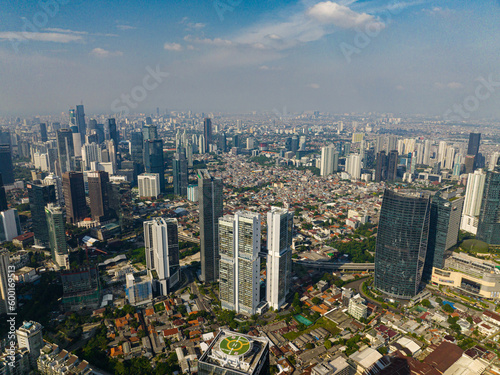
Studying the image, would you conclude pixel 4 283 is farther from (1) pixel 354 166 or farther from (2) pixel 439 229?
(1) pixel 354 166

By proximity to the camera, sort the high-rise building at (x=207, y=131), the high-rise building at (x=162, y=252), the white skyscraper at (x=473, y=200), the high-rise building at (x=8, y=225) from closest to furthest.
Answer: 1. the high-rise building at (x=162, y=252)
2. the high-rise building at (x=8, y=225)
3. the white skyscraper at (x=473, y=200)
4. the high-rise building at (x=207, y=131)

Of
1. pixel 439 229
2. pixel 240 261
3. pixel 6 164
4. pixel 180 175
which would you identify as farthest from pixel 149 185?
pixel 439 229

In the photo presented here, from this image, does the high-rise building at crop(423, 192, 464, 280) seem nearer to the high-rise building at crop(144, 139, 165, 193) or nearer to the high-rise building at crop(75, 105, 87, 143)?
the high-rise building at crop(144, 139, 165, 193)

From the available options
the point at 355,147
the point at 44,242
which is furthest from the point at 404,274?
the point at 355,147

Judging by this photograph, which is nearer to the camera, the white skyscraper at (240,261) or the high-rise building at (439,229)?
the white skyscraper at (240,261)

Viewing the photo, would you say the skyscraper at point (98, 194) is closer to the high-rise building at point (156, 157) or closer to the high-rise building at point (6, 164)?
the high-rise building at point (156, 157)

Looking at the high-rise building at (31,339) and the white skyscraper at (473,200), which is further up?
the white skyscraper at (473,200)

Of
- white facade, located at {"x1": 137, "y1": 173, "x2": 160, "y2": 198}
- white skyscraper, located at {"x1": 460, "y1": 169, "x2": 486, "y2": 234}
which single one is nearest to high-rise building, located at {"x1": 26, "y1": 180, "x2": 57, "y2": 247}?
white facade, located at {"x1": 137, "y1": 173, "x2": 160, "y2": 198}

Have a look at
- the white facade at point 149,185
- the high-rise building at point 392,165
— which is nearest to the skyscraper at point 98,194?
the white facade at point 149,185
